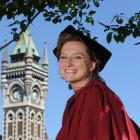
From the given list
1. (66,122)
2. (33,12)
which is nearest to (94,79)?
(66,122)

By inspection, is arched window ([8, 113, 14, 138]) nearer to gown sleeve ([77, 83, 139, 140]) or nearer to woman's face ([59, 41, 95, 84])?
woman's face ([59, 41, 95, 84])

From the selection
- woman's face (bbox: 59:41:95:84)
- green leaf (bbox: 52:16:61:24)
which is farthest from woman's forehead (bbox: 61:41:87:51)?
green leaf (bbox: 52:16:61:24)

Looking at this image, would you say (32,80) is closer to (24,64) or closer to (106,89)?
(24,64)

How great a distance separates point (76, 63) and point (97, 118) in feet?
1.28

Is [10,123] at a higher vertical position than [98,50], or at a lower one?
higher

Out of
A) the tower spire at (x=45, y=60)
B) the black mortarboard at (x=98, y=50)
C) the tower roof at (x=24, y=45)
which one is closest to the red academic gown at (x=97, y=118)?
the black mortarboard at (x=98, y=50)

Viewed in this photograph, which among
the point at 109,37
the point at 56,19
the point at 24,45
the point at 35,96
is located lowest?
the point at 109,37

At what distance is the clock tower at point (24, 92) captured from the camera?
284 feet

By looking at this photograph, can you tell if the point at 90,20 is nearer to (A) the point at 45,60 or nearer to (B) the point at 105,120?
(B) the point at 105,120

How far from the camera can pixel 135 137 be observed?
2822 millimetres

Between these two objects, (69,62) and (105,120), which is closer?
(105,120)

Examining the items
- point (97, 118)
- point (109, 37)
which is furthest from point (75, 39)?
point (109, 37)

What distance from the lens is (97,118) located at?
2824 mm

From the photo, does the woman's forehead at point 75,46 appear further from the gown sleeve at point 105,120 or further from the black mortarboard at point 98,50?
the gown sleeve at point 105,120
